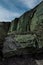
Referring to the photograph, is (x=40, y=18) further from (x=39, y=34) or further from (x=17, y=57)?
(x=17, y=57)

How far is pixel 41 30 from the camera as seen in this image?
7.93 meters

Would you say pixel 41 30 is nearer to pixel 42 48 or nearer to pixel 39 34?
pixel 39 34

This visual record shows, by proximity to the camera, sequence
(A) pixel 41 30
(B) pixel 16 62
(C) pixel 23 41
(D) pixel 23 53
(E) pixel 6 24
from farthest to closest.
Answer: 1. (E) pixel 6 24
2. (A) pixel 41 30
3. (C) pixel 23 41
4. (D) pixel 23 53
5. (B) pixel 16 62

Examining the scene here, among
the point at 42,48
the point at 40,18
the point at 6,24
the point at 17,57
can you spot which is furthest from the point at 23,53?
the point at 6,24

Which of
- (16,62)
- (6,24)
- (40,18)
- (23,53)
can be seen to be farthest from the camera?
(6,24)

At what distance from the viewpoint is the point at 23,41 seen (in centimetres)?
743

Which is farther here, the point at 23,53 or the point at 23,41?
the point at 23,41

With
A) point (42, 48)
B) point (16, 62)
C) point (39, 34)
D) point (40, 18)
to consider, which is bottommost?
point (16, 62)

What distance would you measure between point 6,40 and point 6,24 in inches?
358

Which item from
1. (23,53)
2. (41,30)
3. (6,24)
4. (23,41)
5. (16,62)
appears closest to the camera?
(16,62)

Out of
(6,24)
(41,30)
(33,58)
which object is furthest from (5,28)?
(33,58)

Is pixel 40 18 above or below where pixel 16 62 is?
above

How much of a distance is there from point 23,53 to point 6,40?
1.08 m

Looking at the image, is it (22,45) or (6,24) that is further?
(6,24)
